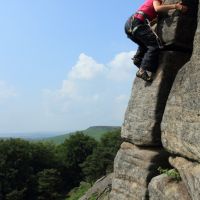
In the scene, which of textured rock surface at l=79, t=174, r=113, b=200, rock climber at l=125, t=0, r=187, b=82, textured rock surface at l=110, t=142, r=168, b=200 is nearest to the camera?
textured rock surface at l=110, t=142, r=168, b=200

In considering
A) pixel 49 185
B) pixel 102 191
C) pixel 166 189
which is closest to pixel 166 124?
pixel 166 189

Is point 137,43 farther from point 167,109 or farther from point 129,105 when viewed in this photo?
point 167,109

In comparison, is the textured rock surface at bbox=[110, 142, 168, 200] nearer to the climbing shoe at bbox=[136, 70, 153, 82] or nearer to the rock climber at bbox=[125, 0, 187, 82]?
the climbing shoe at bbox=[136, 70, 153, 82]

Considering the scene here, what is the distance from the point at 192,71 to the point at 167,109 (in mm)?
1491

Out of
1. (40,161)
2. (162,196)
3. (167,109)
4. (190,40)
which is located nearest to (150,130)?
(167,109)

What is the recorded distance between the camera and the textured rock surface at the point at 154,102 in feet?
44.7

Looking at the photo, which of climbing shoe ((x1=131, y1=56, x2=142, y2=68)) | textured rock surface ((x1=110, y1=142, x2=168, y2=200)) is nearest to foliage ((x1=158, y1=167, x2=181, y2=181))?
textured rock surface ((x1=110, y1=142, x2=168, y2=200))

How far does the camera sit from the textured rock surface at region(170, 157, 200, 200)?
10.9m

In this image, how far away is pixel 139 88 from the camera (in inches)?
574

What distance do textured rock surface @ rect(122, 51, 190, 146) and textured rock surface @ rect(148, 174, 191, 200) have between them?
4.66 ft

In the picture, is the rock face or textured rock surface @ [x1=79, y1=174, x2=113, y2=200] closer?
the rock face

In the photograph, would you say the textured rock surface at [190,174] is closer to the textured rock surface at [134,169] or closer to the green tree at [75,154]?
the textured rock surface at [134,169]

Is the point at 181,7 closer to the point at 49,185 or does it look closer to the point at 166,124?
the point at 166,124

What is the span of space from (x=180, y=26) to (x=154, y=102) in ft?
7.88
